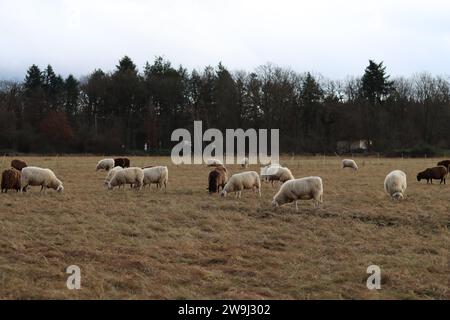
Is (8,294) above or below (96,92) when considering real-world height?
below

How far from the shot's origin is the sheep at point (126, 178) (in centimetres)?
2195

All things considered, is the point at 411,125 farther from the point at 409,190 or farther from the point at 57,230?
the point at 57,230

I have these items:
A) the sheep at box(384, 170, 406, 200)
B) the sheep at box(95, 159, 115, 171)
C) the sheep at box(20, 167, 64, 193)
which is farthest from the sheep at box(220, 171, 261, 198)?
the sheep at box(95, 159, 115, 171)

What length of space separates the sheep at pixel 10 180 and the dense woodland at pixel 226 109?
162 ft

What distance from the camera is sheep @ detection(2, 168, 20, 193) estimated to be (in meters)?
20.1

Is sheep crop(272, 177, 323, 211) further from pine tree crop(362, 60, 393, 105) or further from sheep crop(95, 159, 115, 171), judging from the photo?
pine tree crop(362, 60, 393, 105)

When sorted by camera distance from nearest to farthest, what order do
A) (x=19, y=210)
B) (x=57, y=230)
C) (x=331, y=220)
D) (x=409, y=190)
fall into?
(x=57, y=230) < (x=331, y=220) < (x=19, y=210) < (x=409, y=190)

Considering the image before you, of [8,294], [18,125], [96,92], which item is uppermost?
[96,92]

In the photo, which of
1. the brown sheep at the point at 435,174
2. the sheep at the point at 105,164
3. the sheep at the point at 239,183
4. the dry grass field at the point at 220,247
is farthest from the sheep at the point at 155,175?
the brown sheep at the point at 435,174

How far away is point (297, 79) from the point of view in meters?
80.9

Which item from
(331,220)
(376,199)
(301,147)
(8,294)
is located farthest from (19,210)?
(301,147)

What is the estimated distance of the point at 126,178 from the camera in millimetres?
21969

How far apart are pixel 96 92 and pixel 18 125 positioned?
1192 centimetres

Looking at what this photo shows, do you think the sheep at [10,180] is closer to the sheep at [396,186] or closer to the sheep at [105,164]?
the sheep at [105,164]
